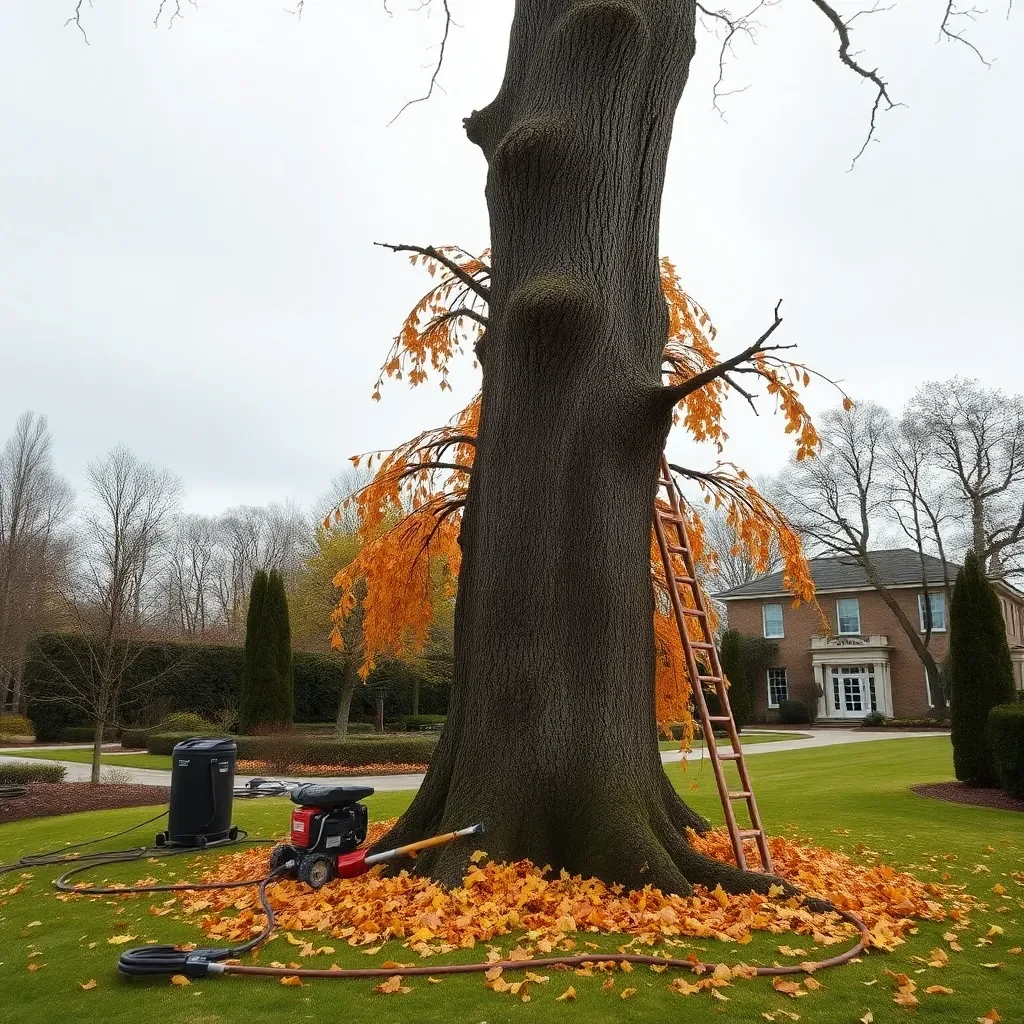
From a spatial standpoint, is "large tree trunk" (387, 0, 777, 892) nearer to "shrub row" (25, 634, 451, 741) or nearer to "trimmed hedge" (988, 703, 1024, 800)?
"trimmed hedge" (988, 703, 1024, 800)

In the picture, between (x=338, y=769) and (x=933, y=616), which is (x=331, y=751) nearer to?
(x=338, y=769)

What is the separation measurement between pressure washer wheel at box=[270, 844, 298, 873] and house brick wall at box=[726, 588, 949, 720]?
107ft

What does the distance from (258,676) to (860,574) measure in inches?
1046

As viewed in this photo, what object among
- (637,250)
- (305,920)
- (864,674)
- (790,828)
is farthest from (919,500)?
(305,920)

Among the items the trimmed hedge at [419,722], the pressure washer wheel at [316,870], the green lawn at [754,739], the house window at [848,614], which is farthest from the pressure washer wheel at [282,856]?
the house window at [848,614]

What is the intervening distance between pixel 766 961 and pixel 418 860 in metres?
2.16

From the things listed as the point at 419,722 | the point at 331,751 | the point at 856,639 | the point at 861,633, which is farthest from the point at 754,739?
the point at 331,751

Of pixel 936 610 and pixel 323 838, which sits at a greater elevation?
pixel 936 610

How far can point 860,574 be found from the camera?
37594 millimetres

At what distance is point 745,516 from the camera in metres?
7.93

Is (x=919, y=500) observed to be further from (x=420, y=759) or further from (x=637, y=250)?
(x=637, y=250)

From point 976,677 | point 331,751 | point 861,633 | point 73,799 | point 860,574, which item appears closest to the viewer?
point 73,799

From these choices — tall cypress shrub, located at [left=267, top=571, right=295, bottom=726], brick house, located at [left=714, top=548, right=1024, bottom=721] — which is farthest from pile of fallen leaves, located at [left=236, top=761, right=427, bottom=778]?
brick house, located at [left=714, top=548, right=1024, bottom=721]

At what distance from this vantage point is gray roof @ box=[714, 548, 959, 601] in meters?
35.5
